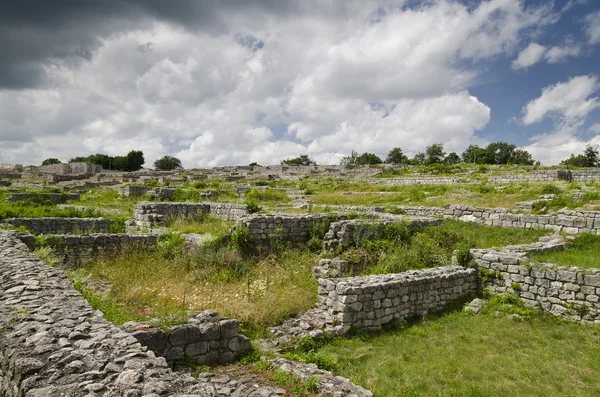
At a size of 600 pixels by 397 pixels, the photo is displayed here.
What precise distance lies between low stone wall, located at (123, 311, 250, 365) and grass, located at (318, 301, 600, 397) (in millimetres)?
2027

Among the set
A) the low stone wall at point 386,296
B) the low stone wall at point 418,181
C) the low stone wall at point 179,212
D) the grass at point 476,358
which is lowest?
the grass at point 476,358

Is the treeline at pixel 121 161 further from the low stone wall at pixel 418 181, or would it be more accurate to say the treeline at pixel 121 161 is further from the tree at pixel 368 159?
the low stone wall at pixel 418 181

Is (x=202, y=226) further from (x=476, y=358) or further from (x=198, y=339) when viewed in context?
(x=476, y=358)

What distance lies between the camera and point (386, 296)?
9.12 m

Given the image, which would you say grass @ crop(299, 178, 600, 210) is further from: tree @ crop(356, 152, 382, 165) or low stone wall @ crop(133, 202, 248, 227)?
tree @ crop(356, 152, 382, 165)

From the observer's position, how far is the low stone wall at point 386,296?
8625mm

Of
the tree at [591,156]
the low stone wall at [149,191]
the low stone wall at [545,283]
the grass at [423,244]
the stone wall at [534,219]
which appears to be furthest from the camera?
the tree at [591,156]

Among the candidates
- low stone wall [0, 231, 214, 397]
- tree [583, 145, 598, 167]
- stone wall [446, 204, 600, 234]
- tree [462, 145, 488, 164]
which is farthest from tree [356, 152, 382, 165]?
low stone wall [0, 231, 214, 397]

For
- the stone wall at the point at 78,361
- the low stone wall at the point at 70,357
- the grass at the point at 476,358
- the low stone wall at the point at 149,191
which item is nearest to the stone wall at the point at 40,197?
the low stone wall at the point at 149,191

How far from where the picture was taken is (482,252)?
1177 centimetres

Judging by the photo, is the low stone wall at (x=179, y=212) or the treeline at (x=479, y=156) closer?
the low stone wall at (x=179, y=212)

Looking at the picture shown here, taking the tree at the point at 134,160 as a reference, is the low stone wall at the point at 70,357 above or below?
below

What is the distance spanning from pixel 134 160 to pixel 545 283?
109 meters

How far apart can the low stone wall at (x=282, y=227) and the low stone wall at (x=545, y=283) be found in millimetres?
5750
